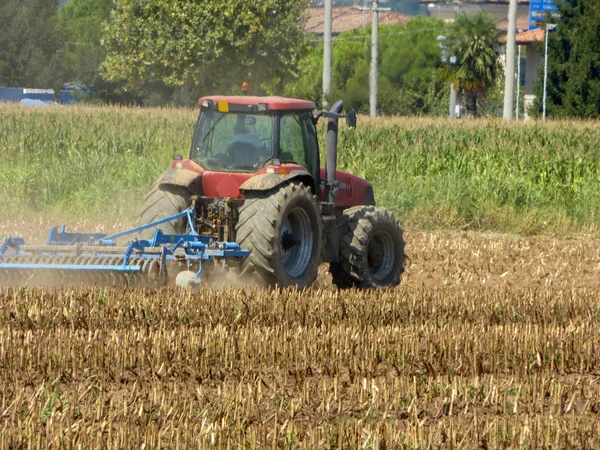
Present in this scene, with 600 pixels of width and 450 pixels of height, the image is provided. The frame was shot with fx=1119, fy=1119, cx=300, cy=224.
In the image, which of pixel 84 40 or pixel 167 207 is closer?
pixel 167 207

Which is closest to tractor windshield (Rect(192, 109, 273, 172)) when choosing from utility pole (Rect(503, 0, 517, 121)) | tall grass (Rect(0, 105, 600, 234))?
tall grass (Rect(0, 105, 600, 234))

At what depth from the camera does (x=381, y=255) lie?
11.4m

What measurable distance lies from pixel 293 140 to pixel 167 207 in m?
1.34

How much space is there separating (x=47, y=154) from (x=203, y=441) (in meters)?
16.3

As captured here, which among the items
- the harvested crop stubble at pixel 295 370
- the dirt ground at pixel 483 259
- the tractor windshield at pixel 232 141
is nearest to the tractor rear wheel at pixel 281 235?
the harvested crop stubble at pixel 295 370

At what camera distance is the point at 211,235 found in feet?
33.4

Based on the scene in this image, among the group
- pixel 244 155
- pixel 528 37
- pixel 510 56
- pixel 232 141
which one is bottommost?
pixel 244 155

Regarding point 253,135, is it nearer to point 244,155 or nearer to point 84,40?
point 244,155

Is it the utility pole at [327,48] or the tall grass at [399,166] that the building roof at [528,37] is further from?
the tall grass at [399,166]

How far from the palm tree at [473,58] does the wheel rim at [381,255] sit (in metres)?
40.2

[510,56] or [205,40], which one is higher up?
[205,40]

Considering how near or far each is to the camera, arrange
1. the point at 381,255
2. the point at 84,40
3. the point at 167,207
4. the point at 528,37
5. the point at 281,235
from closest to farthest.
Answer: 1. the point at 281,235
2. the point at 167,207
3. the point at 381,255
4. the point at 528,37
5. the point at 84,40

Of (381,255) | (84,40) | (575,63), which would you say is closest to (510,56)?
(381,255)

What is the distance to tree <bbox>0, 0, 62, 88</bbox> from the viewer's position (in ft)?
214
